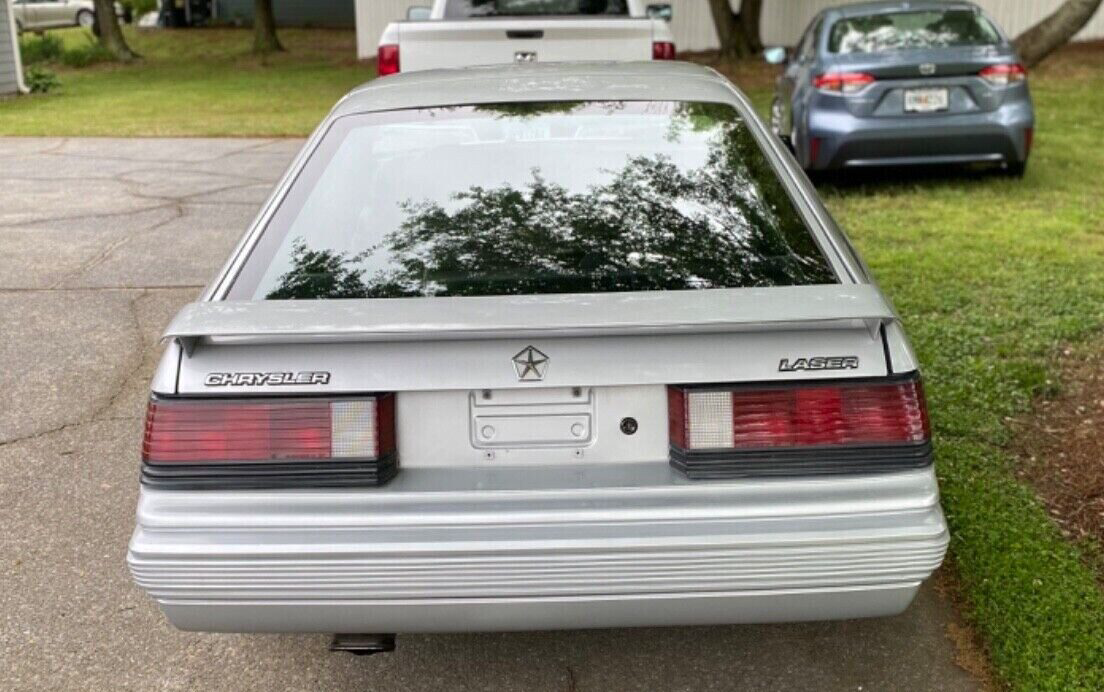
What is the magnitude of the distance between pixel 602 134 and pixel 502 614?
5.18 feet

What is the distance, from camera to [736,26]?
23141 millimetres

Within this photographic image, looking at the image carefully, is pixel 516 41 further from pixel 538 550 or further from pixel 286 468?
pixel 538 550

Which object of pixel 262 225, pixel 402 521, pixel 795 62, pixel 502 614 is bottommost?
pixel 795 62

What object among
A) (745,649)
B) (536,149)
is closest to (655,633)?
(745,649)

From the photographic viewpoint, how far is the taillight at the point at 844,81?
8.87 meters

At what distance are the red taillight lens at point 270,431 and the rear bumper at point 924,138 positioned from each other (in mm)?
7029

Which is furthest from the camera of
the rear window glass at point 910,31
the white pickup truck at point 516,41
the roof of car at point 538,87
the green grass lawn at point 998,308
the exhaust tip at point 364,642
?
the rear window glass at point 910,31

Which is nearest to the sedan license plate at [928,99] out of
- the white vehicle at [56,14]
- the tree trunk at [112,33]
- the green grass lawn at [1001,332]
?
the green grass lawn at [1001,332]

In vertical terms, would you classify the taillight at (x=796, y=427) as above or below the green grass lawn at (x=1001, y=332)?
above

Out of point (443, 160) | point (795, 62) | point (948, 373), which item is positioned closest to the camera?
point (443, 160)

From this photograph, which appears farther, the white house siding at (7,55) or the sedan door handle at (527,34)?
the white house siding at (7,55)

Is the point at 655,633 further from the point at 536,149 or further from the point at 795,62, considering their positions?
the point at 795,62

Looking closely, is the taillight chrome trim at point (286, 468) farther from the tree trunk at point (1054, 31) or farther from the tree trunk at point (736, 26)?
the tree trunk at point (736, 26)

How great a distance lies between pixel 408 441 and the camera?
8.57 ft
